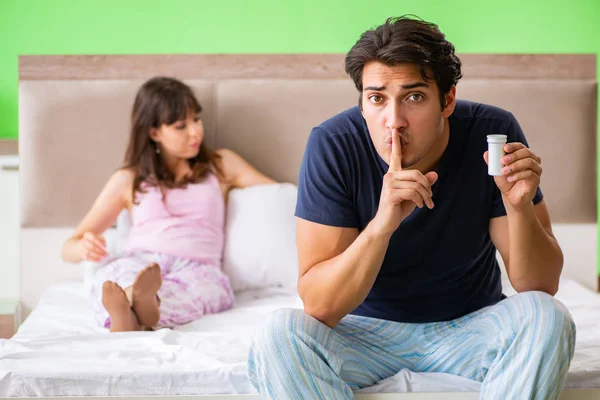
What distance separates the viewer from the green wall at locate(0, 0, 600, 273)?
10.7 ft

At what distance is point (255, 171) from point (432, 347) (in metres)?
1.27

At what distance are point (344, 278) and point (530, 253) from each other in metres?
0.40

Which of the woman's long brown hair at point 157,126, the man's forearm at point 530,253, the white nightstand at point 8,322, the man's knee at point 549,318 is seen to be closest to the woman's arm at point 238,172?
the woman's long brown hair at point 157,126

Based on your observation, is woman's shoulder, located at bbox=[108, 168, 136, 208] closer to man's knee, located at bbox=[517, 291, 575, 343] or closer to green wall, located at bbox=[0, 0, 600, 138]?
green wall, located at bbox=[0, 0, 600, 138]

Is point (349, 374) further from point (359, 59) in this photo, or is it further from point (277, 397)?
point (359, 59)

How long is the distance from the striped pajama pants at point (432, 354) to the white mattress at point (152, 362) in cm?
5

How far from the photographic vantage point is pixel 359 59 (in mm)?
1777

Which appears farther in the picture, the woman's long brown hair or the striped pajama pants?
the woman's long brown hair

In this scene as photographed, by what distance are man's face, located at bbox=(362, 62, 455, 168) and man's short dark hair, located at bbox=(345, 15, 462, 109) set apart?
0.02 meters

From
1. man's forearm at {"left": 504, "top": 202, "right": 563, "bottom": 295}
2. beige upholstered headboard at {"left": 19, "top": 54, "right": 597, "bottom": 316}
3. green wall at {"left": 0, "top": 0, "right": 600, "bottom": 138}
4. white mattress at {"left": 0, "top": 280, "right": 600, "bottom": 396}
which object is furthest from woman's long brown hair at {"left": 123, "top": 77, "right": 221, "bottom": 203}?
man's forearm at {"left": 504, "top": 202, "right": 563, "bottom": 295}

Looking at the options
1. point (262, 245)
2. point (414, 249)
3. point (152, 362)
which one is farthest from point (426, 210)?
point (262, 245)

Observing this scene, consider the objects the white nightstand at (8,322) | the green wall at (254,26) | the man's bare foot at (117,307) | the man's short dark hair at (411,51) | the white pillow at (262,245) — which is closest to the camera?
the man's short dark hair at (411,51)

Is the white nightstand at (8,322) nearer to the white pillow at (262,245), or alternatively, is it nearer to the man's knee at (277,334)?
the white pillow at (262,245)

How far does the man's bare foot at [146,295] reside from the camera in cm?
229
